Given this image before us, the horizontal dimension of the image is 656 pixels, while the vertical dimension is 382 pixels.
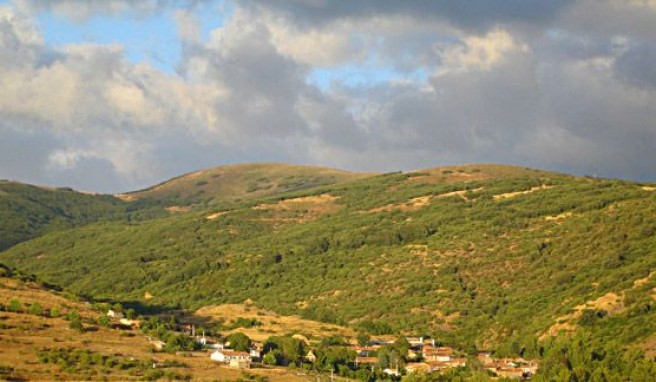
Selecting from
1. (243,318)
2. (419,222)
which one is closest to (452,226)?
(419,222)

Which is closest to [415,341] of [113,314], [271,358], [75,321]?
[271,358]

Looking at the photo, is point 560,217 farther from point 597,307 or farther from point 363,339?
point 363,339

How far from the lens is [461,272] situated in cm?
15200

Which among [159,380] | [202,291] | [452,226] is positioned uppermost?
[452,226]

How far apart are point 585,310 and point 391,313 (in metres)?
33.0

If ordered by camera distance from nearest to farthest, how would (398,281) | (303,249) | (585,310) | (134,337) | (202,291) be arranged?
(134,337), (585,310), (398,281), (202,291), (303,249)

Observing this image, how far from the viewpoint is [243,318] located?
440ft

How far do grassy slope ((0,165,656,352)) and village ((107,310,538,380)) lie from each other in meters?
12.1

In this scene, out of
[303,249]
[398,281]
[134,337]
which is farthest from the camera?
[303,249]

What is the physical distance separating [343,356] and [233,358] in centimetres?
1506

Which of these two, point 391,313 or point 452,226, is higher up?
point 452,226

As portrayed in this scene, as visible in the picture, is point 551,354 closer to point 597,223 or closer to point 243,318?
point 243,318

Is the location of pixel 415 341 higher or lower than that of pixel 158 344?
lower

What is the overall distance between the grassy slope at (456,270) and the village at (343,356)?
12144mm
